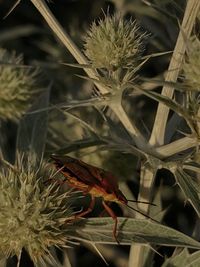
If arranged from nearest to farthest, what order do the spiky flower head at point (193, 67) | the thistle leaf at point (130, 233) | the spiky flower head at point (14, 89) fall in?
the spiky flower head at point (193, 67) < the thistle leaf at point (130, 233) < the spiky flower head at point (14, 89)

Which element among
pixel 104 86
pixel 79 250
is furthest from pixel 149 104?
pixel 104 86

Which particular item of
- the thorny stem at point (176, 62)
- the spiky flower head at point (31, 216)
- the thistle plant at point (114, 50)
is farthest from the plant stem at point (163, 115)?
the spiky flower head at point (31, 216)

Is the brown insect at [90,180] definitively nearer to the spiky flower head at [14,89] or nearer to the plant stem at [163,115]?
the plant stem at [163,115]

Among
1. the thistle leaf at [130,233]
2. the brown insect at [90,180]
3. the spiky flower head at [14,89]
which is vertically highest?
the spiky flower head at [14,89]

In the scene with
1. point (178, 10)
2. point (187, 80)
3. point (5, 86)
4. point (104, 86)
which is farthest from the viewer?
point (5, 86)

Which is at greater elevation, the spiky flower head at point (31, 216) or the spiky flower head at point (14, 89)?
the spiky flower head at point (14, 89)

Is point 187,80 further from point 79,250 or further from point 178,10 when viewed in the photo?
point 79,250
